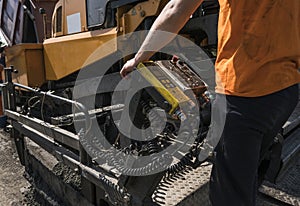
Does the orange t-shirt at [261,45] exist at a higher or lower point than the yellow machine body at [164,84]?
higher

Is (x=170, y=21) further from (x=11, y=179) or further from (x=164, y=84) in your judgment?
(x=11, y=179)

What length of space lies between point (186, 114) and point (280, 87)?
55 cm

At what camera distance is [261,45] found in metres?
1.30

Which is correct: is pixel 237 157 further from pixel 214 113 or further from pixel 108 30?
pixel 108 30

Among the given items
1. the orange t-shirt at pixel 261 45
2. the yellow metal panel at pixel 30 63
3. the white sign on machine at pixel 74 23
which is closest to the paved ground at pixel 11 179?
the yellow metal panel at pixel 30 63

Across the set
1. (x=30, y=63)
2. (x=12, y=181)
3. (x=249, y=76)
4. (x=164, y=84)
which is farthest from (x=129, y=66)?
(x=30, y=63)

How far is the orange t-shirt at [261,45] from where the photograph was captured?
129 cm

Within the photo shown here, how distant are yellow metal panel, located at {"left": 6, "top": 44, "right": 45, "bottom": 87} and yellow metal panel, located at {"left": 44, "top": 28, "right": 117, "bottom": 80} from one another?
0.38 feet

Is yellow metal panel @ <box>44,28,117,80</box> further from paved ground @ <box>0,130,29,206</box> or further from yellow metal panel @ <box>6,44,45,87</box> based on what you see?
paved ground @ <box>0,130,29,206</box>

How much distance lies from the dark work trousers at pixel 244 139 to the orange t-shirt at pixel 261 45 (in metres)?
0.05

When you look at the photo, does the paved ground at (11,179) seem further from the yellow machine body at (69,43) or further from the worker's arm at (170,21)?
the worker's arm at (170,21)

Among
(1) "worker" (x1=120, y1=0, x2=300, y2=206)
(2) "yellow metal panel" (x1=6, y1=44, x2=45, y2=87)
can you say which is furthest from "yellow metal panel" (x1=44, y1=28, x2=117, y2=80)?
(1) "worker" (x1=120, y1=0, x2=300, y2=206)

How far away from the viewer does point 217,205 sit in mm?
1462

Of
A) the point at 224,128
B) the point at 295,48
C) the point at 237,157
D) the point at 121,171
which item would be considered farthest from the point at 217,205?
the point at 295,48
